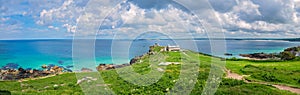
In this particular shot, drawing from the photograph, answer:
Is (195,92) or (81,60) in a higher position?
(195,92)

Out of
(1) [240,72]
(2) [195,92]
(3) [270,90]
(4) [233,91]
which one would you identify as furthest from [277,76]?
(2) [195,92]

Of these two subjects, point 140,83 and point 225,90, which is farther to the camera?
point 140,83

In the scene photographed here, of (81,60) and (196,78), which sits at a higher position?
(196,78)

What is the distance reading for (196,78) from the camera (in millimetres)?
24344

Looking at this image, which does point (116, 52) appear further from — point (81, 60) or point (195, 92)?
point (195, 92)

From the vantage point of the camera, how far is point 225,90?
20.1 meters

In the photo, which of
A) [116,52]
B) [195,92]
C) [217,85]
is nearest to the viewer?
[195,92]

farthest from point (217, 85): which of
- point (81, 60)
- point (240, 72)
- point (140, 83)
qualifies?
point (81, 60)

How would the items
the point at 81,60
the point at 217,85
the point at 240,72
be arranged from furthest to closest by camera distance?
the point at 81,60
the point at 240,72
the point at 217,85

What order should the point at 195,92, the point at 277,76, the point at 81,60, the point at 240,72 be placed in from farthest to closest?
the point at 81,60 < the point at 240,72 < the point at 277,76 < the point at 195,92

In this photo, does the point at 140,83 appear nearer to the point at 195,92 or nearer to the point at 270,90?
the point at 195,92

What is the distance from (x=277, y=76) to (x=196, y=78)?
8.92m

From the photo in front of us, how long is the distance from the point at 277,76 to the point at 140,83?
529 inches

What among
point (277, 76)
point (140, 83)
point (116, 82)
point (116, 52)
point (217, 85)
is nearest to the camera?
point (217, 85)
